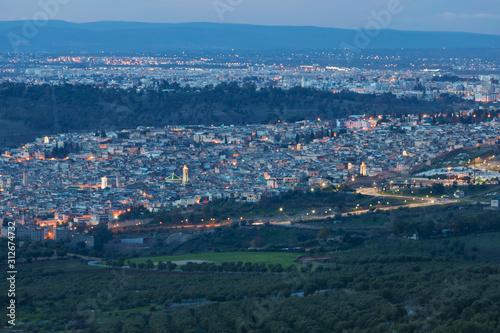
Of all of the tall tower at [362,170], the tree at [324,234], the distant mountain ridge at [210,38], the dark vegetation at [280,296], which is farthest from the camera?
the distant mountain ridge at [210,38]

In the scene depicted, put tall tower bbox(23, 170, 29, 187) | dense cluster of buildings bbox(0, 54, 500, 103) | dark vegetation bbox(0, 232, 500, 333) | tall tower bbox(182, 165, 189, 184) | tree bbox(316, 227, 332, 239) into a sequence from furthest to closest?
dense cluster of buildings bbox(0, 54, 500, 103), tall tower bbox(182, 165, 189, 184), tall tower bbox(23, 170, 29, 187), tree bbox(316, 227, 332, 239), dark vegetation bbox(0, 232, 500, 333)

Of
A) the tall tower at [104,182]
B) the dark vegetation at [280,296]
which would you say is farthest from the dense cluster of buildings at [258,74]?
the dark vegetation at [280,296]

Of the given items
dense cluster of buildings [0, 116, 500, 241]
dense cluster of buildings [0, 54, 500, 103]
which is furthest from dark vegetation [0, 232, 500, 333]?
dense cluster of buildings [0, 54, 500, 103]

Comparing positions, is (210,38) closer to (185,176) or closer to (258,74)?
(258,74)

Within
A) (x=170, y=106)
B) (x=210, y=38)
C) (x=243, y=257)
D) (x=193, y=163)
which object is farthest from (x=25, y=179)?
(x=210, y=38)

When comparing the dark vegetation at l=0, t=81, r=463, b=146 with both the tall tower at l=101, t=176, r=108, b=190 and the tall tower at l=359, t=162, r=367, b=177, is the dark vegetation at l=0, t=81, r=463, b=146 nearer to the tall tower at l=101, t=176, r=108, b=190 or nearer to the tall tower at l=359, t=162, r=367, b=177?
the tall tower at l=101, t=176, r=108, b=190

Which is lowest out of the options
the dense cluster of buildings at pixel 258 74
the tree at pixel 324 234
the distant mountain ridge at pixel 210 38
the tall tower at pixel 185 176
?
the tall tower at pixel 185 176

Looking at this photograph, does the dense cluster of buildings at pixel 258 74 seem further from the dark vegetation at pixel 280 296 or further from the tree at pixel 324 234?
the dark vegetation at pixel 280 296

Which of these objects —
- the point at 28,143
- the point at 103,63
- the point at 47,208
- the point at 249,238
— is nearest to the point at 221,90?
the point at 28,143
